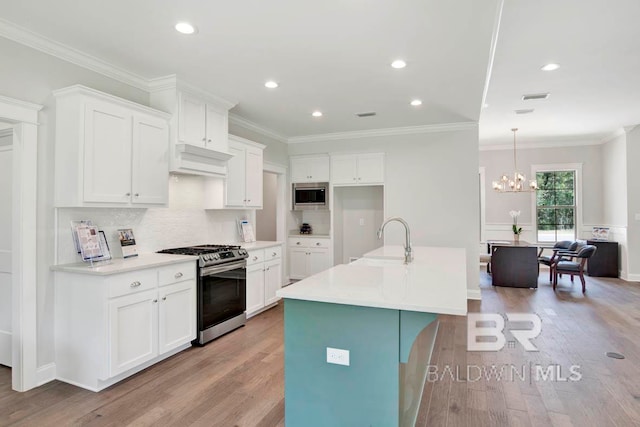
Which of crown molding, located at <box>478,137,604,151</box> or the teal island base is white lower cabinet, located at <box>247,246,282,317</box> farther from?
crown molding, located at <box>478,137,604,151</box>

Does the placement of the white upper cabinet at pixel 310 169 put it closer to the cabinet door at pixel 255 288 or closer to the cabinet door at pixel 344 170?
the cabinet door at pixel 344 170

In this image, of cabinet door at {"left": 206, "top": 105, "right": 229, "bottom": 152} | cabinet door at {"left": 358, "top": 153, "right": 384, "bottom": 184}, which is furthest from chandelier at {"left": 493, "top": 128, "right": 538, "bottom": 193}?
cabinet door at {"left": 206, "top": 105, "right": 229, "bottom": 152}

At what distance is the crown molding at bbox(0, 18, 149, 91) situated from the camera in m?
2.56

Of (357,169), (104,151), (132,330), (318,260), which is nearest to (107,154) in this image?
(104,151)

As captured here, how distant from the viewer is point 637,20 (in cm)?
290

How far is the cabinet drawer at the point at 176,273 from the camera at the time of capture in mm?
3096

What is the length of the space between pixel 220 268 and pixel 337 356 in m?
2.17

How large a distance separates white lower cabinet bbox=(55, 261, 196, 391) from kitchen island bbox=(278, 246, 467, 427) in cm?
151

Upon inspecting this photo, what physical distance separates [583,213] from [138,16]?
9033 mm

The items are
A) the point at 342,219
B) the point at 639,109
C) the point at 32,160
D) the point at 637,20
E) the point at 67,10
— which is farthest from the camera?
the point at 342,219

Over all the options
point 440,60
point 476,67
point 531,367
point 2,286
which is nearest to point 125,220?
point 2,286

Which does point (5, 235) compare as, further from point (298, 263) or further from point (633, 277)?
point (633, 277)

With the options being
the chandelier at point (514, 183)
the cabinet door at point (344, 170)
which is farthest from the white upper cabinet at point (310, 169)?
the chandelier at point (514, 183)

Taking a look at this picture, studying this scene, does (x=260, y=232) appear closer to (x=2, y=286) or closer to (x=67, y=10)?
(x=2, y=286)
